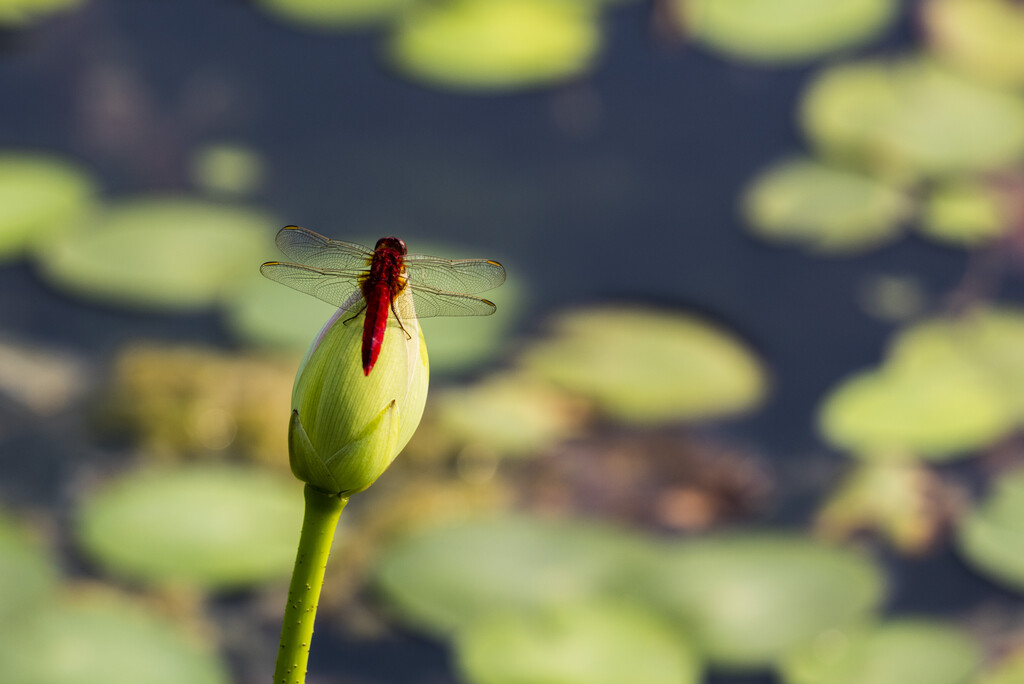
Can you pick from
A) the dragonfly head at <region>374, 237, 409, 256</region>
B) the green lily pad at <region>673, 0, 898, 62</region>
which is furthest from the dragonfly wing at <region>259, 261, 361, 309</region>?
the green lily pad at <region>673, 0, 898, 62</region>

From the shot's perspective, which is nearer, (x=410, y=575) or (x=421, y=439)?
(x=410, y=575)

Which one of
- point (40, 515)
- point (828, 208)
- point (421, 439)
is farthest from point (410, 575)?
point (828, 208)

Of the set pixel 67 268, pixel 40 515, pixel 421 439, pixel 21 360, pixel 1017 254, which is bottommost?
pixel 40 515

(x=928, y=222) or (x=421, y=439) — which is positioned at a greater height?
(x=928, y=222)

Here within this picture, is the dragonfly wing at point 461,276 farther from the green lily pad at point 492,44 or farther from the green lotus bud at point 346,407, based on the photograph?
the green lily pad at point 492,44

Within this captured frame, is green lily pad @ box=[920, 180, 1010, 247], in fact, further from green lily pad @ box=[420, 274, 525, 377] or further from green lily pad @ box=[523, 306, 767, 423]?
green lily pad @ box=[420, 274, 525, 377]

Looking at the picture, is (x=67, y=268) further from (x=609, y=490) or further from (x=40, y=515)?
(x=609, y=490)

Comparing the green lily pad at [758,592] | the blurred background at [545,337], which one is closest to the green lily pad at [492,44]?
the blurred background at [545,337]
